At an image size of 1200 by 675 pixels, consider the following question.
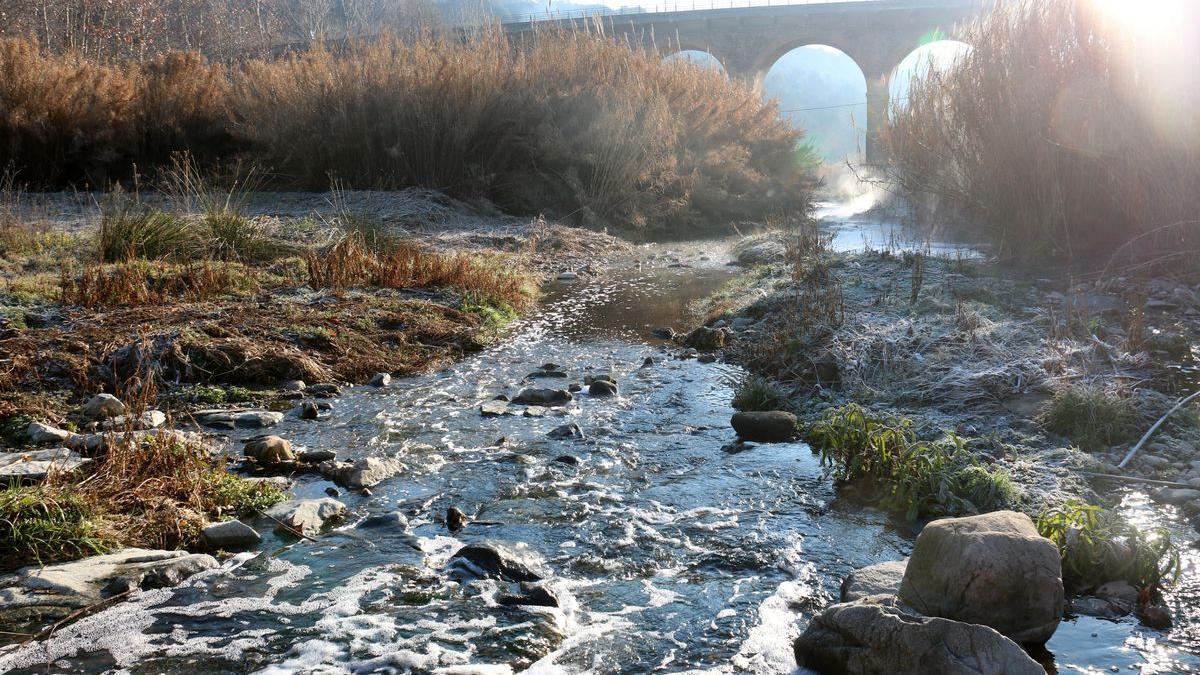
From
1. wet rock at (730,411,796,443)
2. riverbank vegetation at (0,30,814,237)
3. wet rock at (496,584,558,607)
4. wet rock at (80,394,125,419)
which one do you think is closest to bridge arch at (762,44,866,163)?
riverbank vegetation at (0,30,814,237)

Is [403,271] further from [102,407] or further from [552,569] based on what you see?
[552,569]

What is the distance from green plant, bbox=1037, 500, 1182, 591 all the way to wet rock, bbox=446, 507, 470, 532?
206 centimetres

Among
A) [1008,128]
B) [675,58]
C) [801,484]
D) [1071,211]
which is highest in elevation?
[675,58]

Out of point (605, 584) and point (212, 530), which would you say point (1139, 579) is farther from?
point (212, 530)

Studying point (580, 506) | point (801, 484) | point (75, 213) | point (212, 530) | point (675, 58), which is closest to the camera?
point (212, 530)

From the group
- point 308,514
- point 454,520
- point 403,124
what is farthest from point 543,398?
point 403,124

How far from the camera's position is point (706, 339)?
6.73 meters

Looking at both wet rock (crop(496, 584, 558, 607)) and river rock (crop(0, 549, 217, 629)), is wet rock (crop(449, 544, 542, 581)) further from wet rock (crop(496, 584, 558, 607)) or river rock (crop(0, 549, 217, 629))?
river rock (crop(0, 549, 217, 629))

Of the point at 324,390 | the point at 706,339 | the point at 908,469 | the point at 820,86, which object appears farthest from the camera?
the point at 820,86

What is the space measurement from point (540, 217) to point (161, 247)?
5.43 m

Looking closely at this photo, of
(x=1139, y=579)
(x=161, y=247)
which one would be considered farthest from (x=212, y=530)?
(x=161, y=247)

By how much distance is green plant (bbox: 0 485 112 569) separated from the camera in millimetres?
2893

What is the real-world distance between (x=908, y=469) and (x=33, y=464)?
3.42 metres

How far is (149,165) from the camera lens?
1306 centimetres
